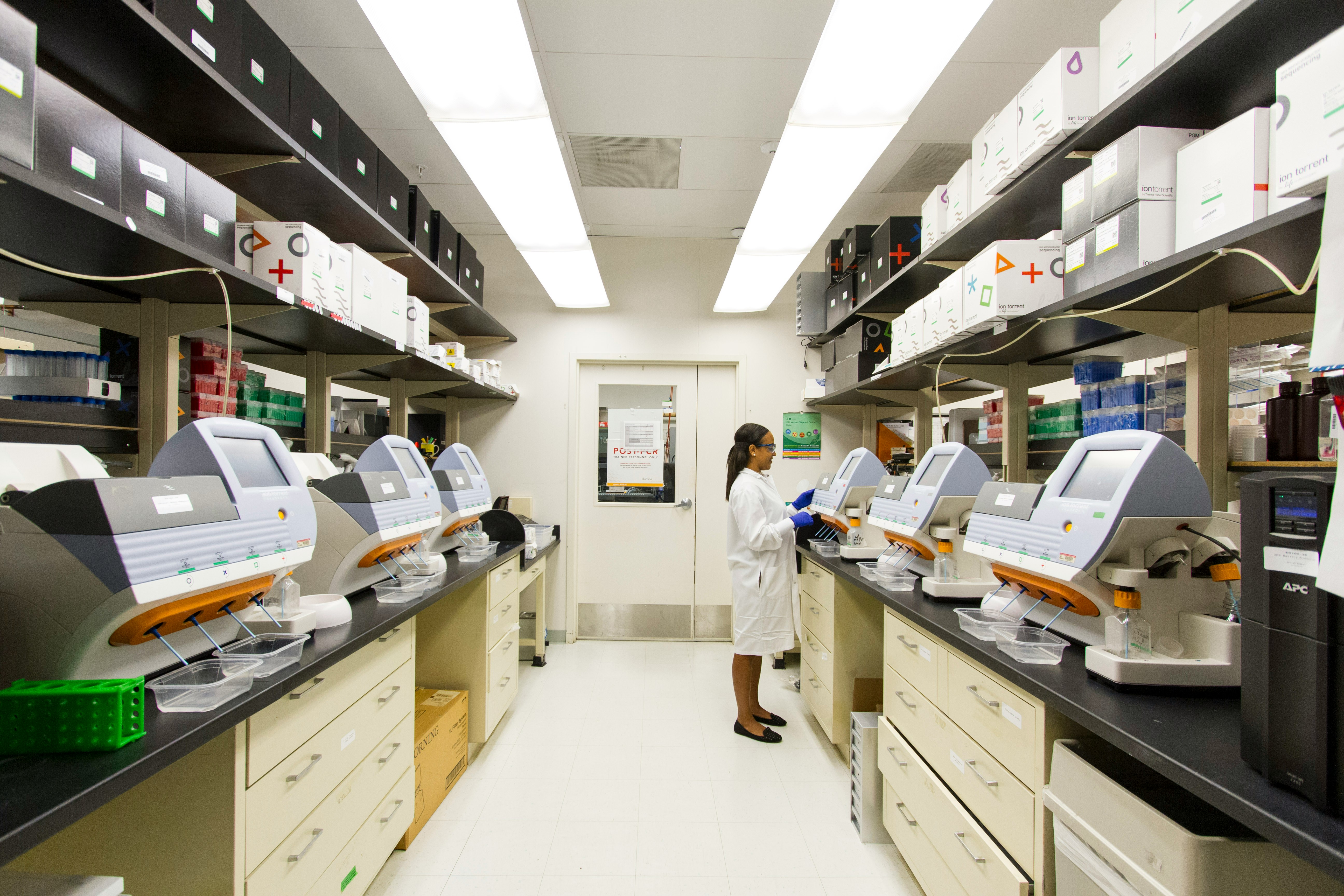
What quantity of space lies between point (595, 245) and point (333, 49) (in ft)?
7.31

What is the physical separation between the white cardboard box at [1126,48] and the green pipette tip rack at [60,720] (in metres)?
2.39

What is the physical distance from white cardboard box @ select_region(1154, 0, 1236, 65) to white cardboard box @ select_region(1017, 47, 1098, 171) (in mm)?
201

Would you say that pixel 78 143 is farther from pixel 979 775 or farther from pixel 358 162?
pixel 979 775

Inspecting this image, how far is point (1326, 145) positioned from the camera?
3.00ft

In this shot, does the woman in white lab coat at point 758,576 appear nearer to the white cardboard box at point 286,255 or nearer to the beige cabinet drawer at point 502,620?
the beige cabinet drawer at point 502,620

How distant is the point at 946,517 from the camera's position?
205 cm

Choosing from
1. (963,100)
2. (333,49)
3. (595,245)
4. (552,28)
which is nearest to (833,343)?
(963,100)

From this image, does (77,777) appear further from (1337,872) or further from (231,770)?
(1337,872)

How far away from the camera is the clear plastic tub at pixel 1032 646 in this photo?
129 centimetres

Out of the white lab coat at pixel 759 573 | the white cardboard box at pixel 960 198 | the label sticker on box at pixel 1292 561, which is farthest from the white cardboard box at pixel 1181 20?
the white lab coat at pixel 759 573

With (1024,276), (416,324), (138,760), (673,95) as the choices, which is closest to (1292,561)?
(1024,276)

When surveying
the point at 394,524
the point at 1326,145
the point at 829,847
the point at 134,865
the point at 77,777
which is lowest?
the point at 829,847

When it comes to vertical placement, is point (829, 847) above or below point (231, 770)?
below

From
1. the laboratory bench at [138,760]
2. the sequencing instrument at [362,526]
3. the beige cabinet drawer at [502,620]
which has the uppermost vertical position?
the sequencing instrument at [362,526]
